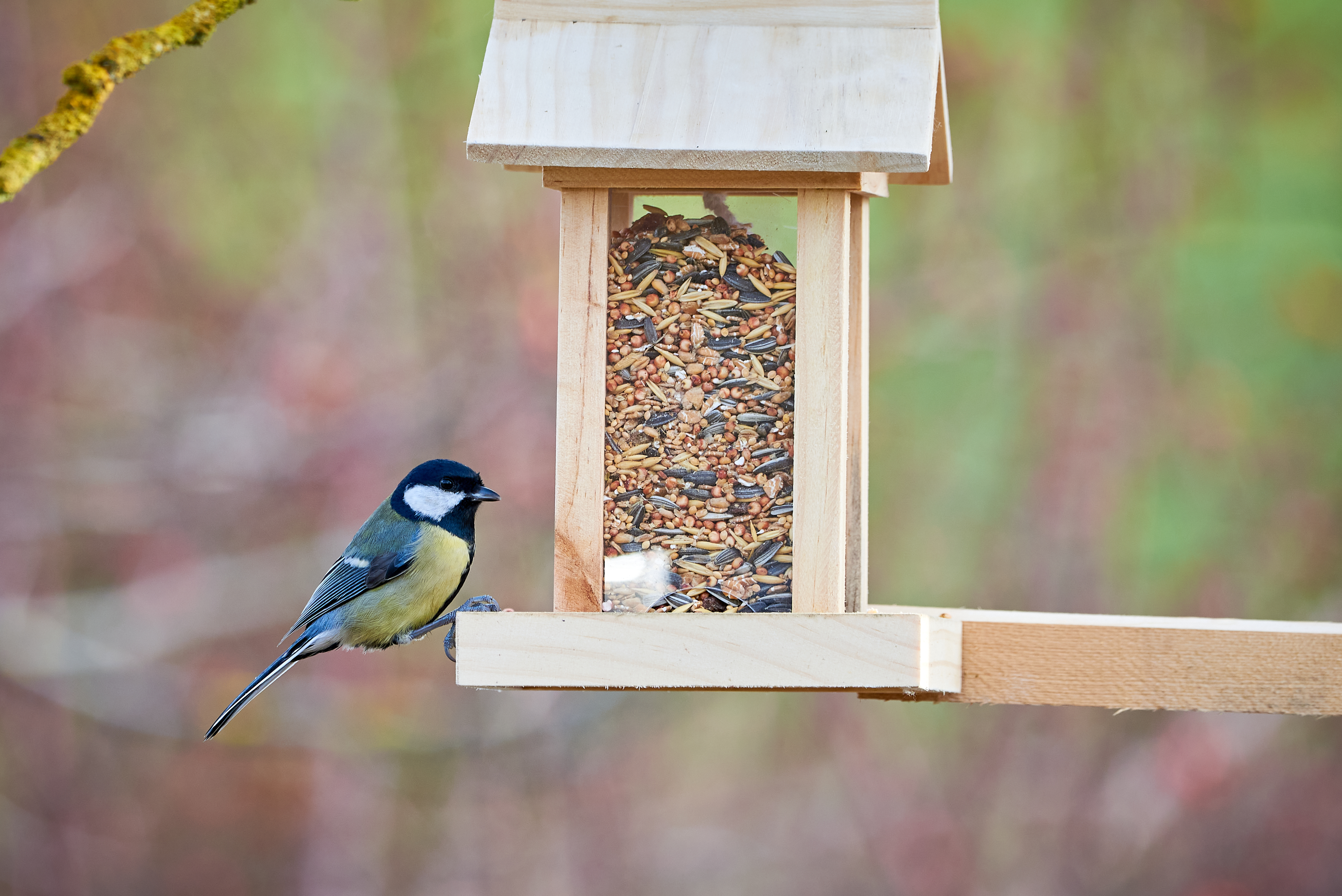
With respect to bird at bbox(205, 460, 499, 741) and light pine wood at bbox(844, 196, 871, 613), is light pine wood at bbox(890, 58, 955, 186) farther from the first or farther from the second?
bird at bbox(205, 460, 499, 741)

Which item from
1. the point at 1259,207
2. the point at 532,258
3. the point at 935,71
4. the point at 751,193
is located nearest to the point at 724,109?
the point at 751,193

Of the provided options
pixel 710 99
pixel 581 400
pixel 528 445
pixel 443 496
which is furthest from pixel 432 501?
pixel 528 445

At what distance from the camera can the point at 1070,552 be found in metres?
5.18

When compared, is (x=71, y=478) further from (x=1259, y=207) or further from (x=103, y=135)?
A: (x=1259, y=207)

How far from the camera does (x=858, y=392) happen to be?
260 cm

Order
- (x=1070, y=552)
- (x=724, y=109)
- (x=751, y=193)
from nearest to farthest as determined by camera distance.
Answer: (x=724, y=109)
(x=751, y=193)
(x=1070, y=552)

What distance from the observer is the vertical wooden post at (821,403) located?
7.38ft

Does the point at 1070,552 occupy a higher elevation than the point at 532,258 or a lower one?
lower

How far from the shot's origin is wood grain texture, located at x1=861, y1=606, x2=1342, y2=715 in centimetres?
215

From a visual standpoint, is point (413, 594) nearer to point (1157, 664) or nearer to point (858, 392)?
point (858, 392)

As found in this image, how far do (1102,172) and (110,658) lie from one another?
421 cm

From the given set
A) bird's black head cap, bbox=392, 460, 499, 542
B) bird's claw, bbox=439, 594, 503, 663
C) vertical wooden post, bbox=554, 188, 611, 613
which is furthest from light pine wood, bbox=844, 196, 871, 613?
bird's black head cap, bbox=392, 460, 499, 542

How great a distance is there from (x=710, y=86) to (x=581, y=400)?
54 cm

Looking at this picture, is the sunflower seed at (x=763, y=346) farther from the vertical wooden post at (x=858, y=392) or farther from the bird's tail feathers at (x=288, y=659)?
the bird's tail feathers at (x=288, y=659)
